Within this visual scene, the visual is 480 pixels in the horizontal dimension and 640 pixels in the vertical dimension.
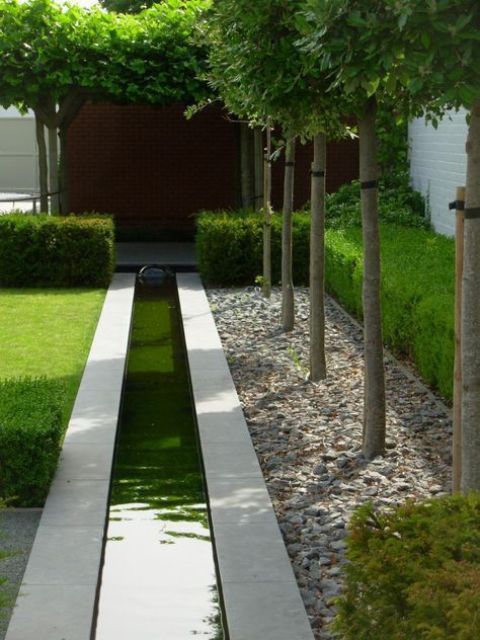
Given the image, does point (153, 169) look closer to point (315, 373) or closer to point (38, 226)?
point (38, 226)

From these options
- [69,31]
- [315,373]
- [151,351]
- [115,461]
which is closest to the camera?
[115,461]

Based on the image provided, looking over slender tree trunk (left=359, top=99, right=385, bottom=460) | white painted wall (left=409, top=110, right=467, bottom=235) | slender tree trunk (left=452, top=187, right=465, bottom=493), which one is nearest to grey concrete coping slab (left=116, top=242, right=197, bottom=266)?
white painted wall (left=409, top=110, right=467, bottom=235)

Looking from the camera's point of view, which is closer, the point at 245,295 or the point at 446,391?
the point at 446,391

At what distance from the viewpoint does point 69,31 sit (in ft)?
61.6

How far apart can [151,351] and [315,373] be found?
2592 mm

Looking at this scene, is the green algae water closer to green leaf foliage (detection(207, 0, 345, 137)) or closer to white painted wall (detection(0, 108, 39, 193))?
green leaf foliage (detection(207, 0, 345, 137))

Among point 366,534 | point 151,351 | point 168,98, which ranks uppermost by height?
point 168,98

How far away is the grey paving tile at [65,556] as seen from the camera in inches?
238

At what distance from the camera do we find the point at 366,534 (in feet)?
14.0

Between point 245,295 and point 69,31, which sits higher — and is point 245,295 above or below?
below

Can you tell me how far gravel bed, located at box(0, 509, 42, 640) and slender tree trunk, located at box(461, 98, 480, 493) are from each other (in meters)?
2.01

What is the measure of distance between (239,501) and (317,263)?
3428mm

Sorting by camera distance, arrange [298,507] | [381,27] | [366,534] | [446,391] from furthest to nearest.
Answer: [446,391] < [298,507] < [381,27] < [366,534]

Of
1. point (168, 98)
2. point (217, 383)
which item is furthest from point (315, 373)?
point (168, 98)
